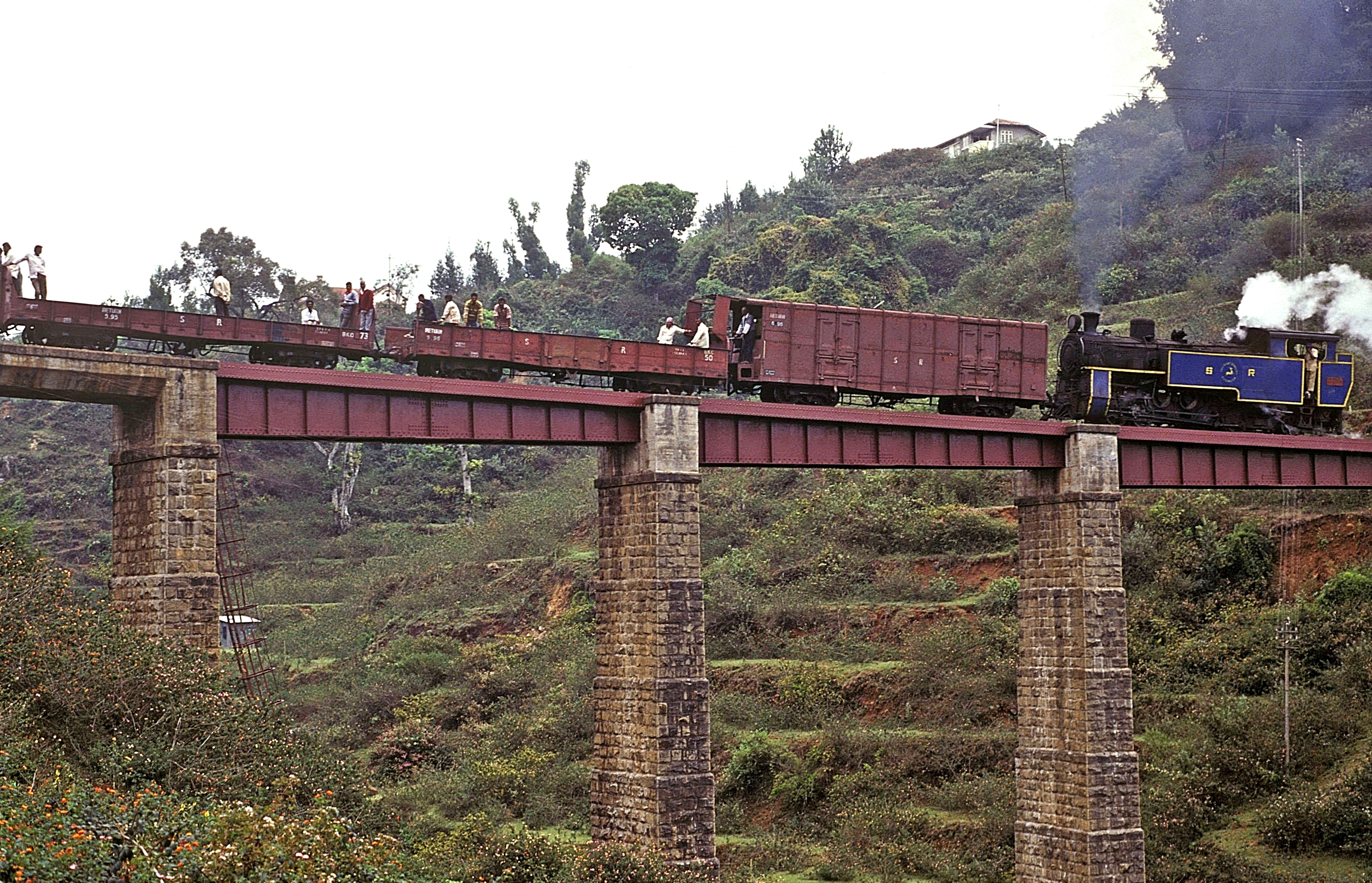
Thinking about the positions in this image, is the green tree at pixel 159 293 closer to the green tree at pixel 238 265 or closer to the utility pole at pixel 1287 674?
the green tree at pixel 238 265

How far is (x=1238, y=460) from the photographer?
32.0 meters

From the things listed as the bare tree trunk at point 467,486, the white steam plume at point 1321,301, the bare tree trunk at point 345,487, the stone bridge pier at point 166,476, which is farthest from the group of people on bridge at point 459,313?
the bare tree trunk at point 345,487

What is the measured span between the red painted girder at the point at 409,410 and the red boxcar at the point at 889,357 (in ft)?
22.5

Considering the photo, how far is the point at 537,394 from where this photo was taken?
80.1 feet

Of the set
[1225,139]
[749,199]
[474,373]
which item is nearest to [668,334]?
[474,373]

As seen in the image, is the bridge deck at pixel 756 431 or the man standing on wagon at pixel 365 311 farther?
the man standing on wagon at pixel 365 311

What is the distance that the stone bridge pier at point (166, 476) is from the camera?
2055 cm

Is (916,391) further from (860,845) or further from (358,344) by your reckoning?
(358,344)

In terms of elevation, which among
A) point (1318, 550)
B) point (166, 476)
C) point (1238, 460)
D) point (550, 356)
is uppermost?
point (550, 356)

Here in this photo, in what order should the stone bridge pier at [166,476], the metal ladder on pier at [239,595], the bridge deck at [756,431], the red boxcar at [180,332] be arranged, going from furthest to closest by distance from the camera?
the metal ladder on pier at [239,595], the red boxcar at [180,332], the bridge deck at [756,431], the stone bridge pier at [166,476]

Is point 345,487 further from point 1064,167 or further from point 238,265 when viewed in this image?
point 1064,167

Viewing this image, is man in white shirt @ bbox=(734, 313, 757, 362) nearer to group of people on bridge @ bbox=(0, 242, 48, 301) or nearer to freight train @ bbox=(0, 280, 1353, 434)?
freight train @ bbox=(0, 280, 1353, 434)

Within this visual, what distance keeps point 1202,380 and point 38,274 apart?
25.9m

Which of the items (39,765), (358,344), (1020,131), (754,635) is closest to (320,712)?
(754,635)
